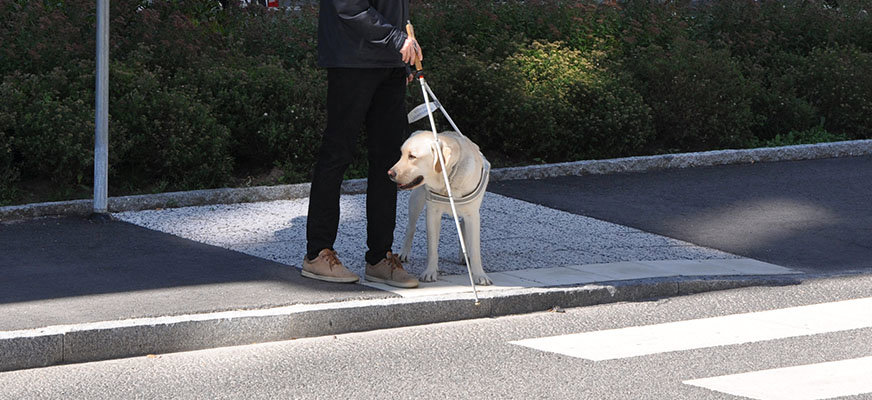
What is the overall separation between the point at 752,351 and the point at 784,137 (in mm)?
7513

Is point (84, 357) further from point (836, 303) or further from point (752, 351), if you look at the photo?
point (836, 303)

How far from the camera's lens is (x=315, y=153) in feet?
35.7

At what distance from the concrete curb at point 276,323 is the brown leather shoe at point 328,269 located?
1.54ft

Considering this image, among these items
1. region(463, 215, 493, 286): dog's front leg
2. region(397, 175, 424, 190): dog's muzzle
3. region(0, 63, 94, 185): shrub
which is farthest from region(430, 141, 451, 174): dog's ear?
region(0, 63, 94, 185): shrub

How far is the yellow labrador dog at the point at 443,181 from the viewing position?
6.93 m

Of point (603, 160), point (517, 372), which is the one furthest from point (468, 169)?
point (603, 160)

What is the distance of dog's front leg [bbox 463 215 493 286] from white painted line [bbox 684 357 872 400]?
71.6 inches

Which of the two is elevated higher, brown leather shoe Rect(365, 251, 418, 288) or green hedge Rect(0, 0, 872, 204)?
green hedge Rect(0, 0, 872, 204)

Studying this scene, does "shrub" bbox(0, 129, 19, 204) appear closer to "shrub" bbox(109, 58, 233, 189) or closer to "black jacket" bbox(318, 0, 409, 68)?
"shrub" bbox(109, 58, 233, 189)

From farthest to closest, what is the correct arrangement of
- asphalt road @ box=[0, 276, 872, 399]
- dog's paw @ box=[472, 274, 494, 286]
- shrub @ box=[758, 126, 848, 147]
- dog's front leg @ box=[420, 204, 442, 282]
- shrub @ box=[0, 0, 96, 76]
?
shrub @ box=[758, 126, 848, 147] → shrub @ box=[0, 0, 96, 76] → dog's paw @ box=[472, 274, 494, 286] → dog's front leg @ box=[420, 204, 442, 282] → asphalt road @ box=[0, 276, 872, 399]

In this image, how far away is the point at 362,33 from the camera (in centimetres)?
698

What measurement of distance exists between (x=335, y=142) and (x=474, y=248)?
1024 mm

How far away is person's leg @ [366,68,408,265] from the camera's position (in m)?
7.36

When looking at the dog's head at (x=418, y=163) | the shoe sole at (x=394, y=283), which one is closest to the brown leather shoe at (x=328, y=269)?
the shoe sole at (x=394, y=283)
